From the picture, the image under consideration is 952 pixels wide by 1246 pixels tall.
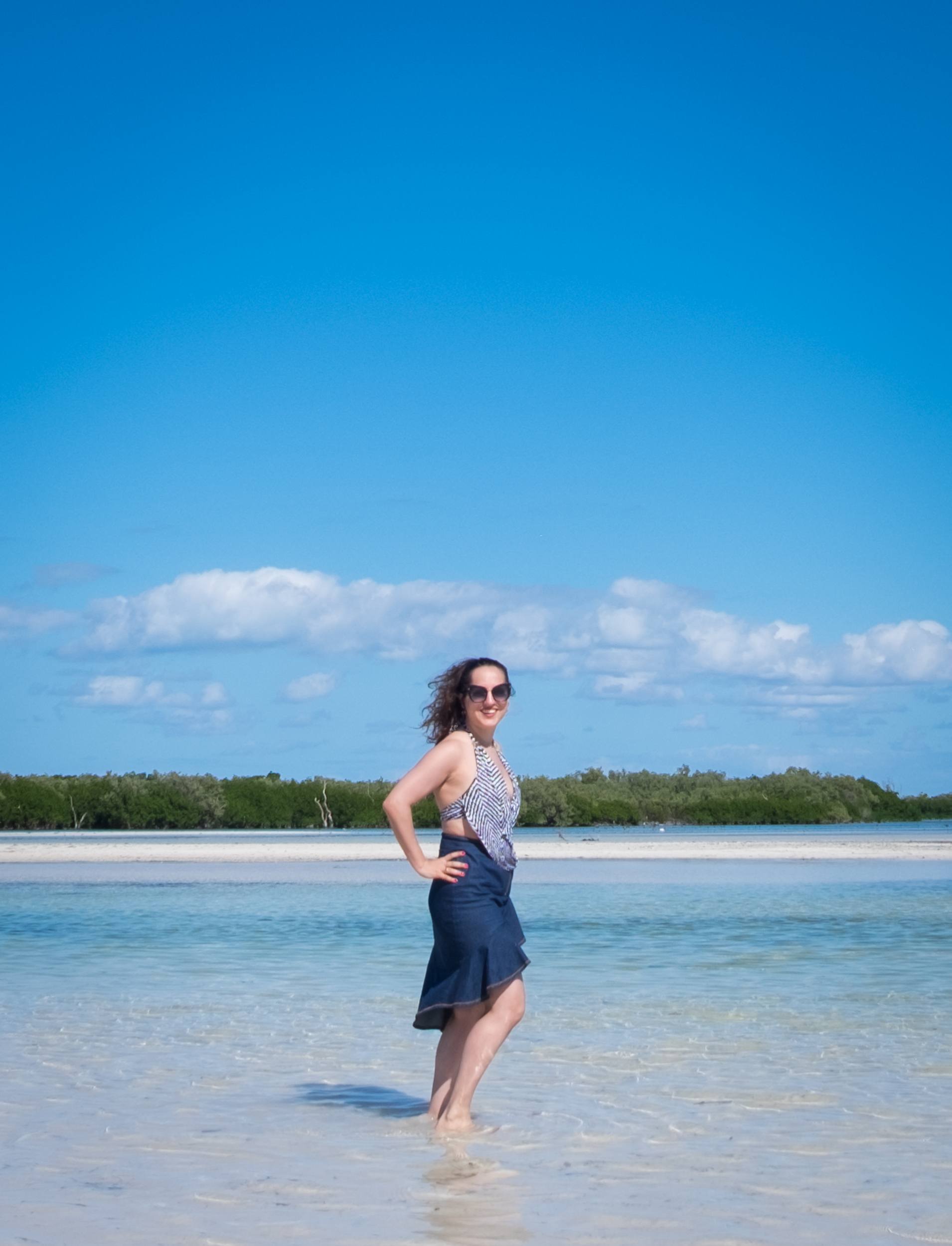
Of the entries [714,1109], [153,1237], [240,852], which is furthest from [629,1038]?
[240,852]

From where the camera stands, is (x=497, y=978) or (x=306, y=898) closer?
(x=497, y=978)

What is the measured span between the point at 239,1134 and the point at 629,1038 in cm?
347

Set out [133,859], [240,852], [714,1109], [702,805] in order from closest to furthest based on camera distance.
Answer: [714,1109]
[133,859]
[240,852]
[702,805]

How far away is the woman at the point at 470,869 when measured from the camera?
20.9 ft

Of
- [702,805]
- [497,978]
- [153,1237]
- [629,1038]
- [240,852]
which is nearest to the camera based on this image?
[153,1237]

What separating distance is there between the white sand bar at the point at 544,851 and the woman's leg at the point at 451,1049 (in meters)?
34.8

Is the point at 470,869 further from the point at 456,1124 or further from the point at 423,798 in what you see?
the point at 456,1124

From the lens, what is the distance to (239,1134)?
673 cm

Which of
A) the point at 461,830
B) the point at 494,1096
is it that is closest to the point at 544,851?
the point at 494,1096

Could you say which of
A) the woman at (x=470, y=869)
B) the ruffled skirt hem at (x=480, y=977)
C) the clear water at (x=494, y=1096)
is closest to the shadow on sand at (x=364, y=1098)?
the clear water at (x=494, y=1096)

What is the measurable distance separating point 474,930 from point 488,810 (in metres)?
0.51

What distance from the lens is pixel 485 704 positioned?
6.52 m

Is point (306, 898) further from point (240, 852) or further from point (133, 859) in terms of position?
point (240, 852)

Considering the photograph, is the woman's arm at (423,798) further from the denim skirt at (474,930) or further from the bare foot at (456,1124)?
the bare foot at (456,1124)
